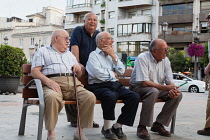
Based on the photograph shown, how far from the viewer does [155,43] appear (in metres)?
5.36

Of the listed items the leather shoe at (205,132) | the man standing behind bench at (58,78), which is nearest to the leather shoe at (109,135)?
the man standing behind bench at (58,78)

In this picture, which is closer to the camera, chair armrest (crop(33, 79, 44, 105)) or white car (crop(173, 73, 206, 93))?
chair armrest (crop(33, 79, 44, 105))

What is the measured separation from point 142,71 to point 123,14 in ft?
156

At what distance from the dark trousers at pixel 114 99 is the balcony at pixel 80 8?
169ft

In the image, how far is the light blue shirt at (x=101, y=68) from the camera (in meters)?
5.08

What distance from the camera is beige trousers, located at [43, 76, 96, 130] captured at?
4.30 meters

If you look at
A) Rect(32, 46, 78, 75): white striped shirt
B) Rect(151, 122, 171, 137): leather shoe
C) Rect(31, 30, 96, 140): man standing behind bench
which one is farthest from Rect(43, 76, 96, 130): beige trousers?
Rect(151, 122, 171, 137): leather shoe

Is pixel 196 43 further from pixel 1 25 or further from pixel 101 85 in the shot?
pixel 1 25

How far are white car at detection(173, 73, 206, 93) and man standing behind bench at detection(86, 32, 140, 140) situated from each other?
22513 mm

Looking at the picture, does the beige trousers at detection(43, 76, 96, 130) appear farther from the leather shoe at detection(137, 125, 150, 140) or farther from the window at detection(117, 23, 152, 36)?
the window at detection(117, 23, 152, 36)

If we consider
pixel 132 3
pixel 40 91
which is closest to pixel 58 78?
pixel 40 91

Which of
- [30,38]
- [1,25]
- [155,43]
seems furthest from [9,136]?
[1,25]

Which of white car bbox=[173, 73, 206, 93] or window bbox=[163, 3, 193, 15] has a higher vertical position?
window bbox=[163, 3, 193, 15]

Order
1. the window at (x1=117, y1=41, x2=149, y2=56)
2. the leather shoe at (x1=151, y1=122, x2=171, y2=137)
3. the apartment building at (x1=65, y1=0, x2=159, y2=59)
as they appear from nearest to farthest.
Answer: the leather shoe at (x1=151, y1=122, x2=171, y2=137) → the apartment building at (x1=65, y1=0, x2=159, y2=59) → the window at (x1=117, y1=41, x2=149, y2=56)
